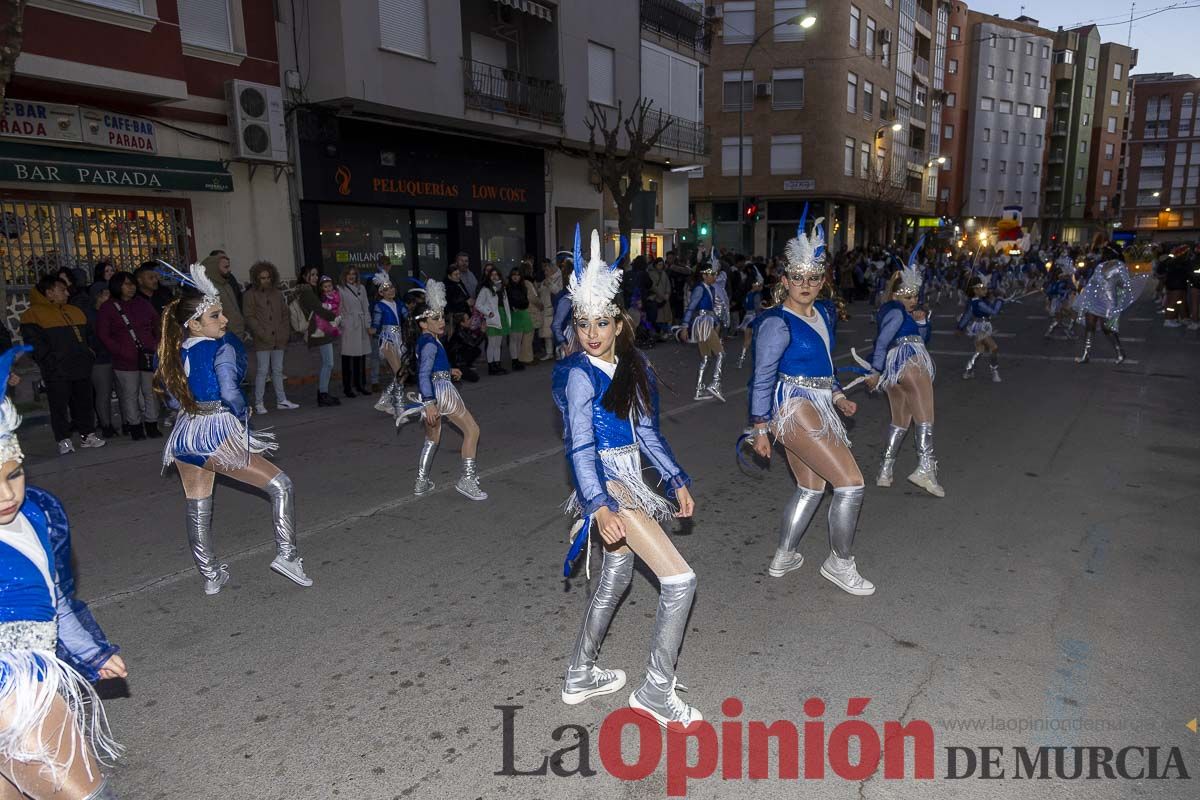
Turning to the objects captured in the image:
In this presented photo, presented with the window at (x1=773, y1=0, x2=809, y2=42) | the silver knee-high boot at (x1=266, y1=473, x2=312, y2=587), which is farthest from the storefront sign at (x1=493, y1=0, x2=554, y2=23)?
the window at (x1=773, y1=0, x2=809, y2=42)

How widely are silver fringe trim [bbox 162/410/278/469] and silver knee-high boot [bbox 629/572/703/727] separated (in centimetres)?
275

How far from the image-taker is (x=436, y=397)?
6.60m

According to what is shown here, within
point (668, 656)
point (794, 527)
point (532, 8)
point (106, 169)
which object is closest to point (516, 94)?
point (532, 8)

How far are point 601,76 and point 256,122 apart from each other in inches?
422

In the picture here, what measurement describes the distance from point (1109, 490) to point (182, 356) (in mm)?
7117

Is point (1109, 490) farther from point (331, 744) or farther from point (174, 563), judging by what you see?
point (174, 563)

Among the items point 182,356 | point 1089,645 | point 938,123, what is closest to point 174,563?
point 182,356

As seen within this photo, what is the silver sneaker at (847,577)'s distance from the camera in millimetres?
4602

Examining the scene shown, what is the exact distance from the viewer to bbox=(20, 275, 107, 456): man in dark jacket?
832 cm

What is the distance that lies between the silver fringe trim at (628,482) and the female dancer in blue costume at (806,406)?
1.20 meters

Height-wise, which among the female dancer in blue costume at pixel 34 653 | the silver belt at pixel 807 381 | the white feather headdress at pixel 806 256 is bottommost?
the female dancer in blue costume at pixel 34 653

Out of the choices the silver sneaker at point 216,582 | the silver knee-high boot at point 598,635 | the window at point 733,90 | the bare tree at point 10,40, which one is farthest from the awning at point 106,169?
the window at point 733,90

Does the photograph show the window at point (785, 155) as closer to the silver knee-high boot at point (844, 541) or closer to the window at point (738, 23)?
the window at point (738, 23)

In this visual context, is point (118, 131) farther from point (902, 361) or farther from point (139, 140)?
point (902, 361)
